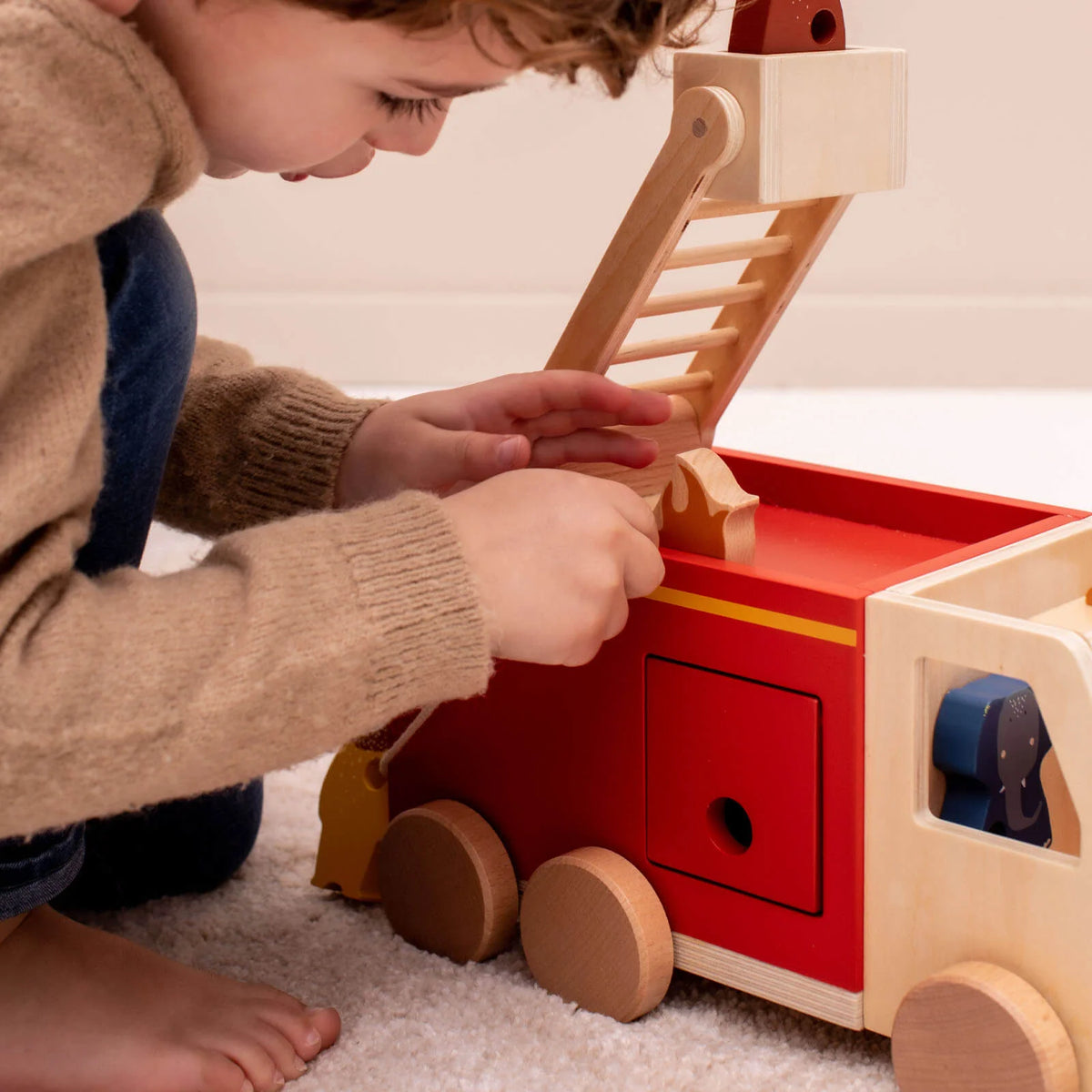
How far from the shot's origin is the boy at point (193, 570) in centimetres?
65

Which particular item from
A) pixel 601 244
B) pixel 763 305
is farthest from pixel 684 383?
pixel 601 244

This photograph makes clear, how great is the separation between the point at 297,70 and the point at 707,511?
29 centimetres

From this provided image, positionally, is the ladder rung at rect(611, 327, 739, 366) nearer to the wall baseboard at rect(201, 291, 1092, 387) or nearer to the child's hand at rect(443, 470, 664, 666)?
the child's hand at rect(443, 470, 664, 666)

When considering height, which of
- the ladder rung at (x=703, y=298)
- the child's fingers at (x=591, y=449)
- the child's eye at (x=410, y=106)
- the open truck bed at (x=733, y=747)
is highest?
the child's eye at (x=410, y=106)

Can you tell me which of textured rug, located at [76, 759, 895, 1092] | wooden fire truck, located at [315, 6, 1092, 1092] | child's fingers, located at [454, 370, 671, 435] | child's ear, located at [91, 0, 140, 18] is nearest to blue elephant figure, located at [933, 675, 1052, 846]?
wooden fire truck, located at [315, 6, 1092, 1092]

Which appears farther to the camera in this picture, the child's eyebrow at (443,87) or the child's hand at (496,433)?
the child's hand at (496,433)

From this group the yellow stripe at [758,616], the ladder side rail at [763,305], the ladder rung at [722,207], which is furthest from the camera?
the ladder side rail at [763,305]

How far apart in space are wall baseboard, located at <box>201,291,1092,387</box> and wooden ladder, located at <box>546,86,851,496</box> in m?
1.25

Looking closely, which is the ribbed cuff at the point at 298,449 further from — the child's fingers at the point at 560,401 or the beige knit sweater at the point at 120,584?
the beige knit sweater at the point at 120,584

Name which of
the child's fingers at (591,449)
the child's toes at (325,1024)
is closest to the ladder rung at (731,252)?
the child's fingers at (591,449)

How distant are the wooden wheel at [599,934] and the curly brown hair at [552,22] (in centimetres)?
40

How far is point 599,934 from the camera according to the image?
0.83m

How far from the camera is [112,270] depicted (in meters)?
0.77

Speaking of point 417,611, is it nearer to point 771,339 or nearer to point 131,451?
point 131,451
